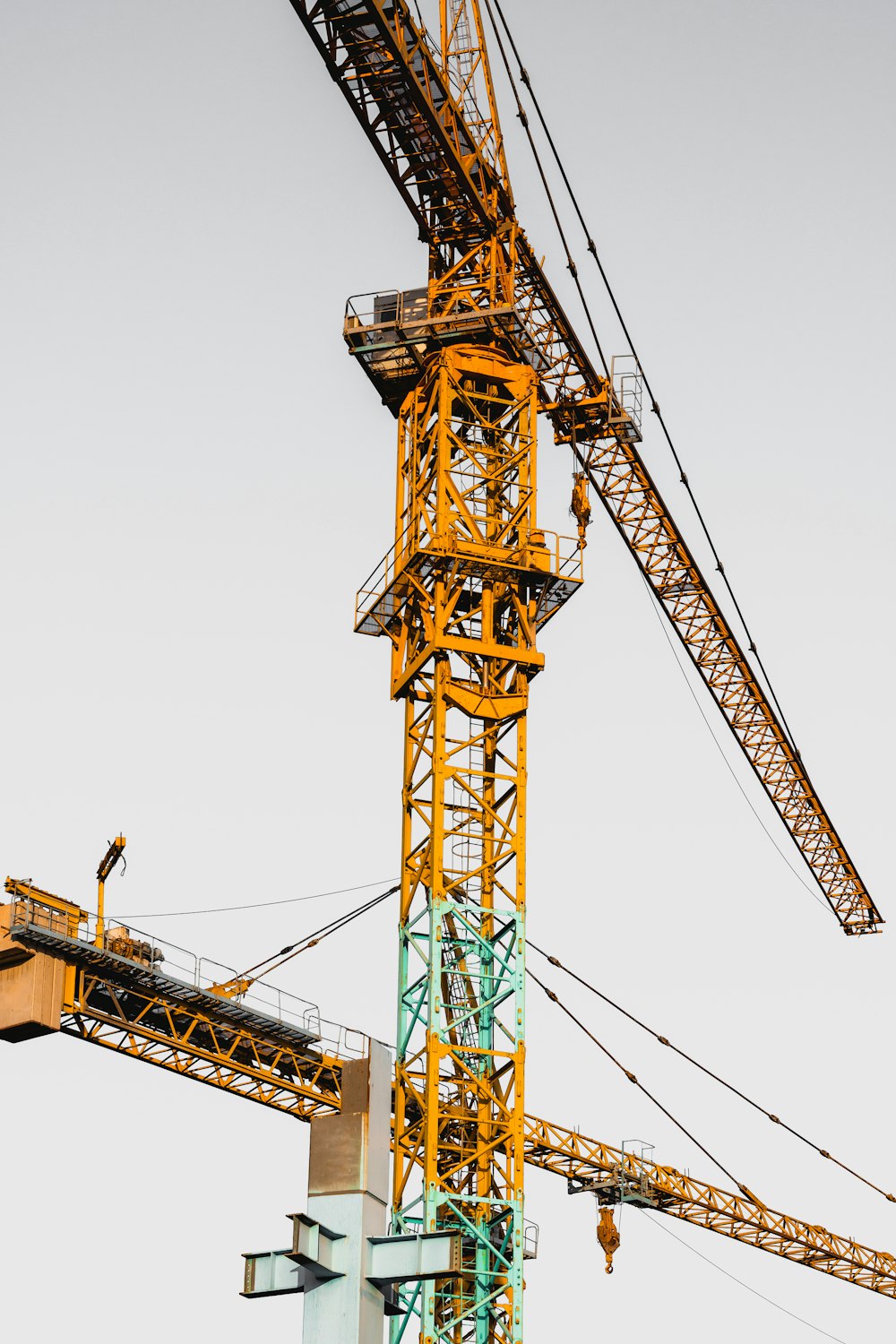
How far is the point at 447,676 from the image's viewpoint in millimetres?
50000

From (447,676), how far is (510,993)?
7.63 meters

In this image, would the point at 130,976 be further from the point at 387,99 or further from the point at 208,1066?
the point at 387,99

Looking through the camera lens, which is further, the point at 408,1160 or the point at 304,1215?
the point at 408,1160

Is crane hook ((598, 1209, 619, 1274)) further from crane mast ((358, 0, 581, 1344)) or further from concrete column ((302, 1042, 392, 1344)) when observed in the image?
concrete column ((302, 1042, 392, 1344))

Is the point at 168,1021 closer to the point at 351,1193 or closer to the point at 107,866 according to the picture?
the point at 107,866

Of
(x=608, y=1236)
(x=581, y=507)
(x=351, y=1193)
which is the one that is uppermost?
(x=581, y=507)

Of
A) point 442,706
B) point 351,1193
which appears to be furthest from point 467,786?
point 351,1193

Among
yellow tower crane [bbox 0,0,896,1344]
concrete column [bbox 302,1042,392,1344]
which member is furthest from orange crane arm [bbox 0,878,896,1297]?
concrete column [bbox 302,1042,392,1344]

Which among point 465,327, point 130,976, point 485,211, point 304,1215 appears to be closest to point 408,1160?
point 130,976

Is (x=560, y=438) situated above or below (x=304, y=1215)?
above

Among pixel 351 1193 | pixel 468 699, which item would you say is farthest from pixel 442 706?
pixel 351 1193

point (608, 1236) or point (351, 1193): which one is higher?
point (608, 1236)

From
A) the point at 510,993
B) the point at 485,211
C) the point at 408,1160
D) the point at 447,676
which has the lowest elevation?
the point at 408,1160

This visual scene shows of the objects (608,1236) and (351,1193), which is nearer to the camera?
(351,1193)
